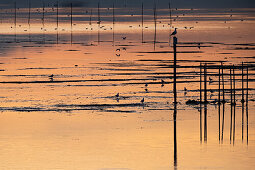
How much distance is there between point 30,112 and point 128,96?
25.4 ft

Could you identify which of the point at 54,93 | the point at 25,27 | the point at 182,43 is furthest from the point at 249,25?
the point at 54,93

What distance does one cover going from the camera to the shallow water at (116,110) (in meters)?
35.2

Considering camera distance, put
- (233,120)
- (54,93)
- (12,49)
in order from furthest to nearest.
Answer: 1. (12,49)
2. (54,93)
3. (233,120)

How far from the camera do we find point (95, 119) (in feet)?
147

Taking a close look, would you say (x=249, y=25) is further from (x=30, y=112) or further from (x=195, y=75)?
(x=30, y=112)

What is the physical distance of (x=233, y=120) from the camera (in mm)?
44438

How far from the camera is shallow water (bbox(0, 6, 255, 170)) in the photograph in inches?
1387

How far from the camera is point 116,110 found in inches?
1868

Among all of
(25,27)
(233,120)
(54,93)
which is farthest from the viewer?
(25,27)

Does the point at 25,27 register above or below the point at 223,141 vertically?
above

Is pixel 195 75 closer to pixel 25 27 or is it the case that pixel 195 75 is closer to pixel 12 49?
pixel 12 49

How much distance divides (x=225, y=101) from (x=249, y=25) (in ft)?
270

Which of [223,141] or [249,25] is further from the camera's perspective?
[249,25]

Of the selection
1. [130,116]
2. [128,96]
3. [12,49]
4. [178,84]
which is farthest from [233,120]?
[12,49]
